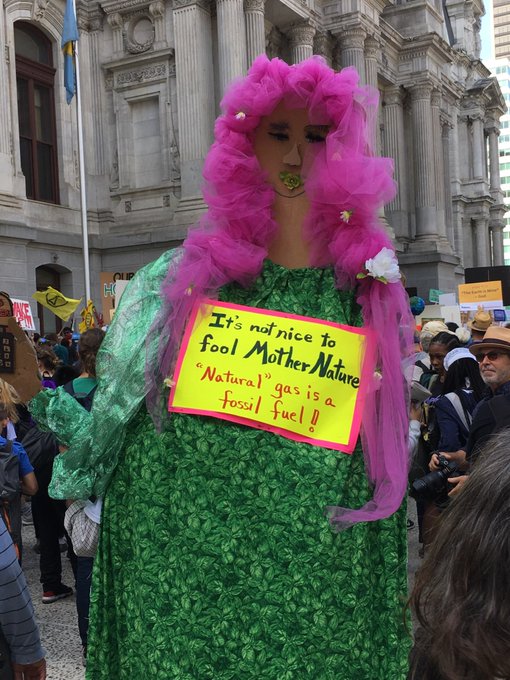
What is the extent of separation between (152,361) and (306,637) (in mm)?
793

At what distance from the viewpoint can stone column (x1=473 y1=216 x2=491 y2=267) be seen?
39.0m

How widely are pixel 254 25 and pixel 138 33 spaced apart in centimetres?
294

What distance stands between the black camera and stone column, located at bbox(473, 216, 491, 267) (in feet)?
122

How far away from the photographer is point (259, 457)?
184 centimetres

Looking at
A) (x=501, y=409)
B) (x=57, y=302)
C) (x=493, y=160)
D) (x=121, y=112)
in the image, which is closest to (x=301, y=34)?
(x=121, y=112)

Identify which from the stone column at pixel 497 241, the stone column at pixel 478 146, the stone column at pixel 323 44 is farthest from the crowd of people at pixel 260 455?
the stone column at pixel 497 241

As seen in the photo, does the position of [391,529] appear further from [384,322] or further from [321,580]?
[384,322]

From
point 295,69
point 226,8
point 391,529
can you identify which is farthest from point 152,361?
point 226,8

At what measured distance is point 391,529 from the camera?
1864 millimetres

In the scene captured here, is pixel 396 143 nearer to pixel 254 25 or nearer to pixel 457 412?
pixel 254 25

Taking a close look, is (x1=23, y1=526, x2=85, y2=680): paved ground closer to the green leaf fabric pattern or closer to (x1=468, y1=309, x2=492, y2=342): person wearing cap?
the green leaf fabric pattern

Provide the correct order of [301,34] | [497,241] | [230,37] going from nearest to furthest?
1. [230,37]
2. [301,34]
3. [497,241]

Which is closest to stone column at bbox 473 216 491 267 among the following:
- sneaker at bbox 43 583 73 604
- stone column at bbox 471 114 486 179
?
stone column at bbox 471 114 486 179

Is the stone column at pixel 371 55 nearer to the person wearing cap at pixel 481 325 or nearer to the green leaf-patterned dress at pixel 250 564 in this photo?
the person wearing cap at pixel 481 325
